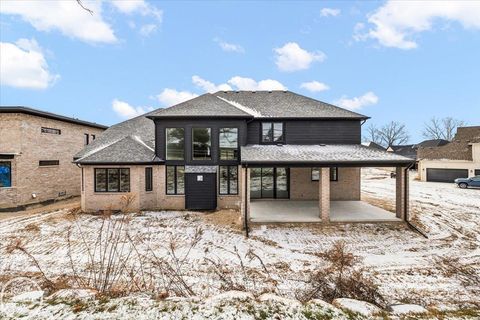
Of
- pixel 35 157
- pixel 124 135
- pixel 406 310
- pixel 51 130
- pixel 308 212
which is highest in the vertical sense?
pixel 51 130

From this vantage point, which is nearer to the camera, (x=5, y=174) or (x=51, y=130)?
(x=5, y=174)

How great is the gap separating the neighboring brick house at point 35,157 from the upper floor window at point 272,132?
15.5m

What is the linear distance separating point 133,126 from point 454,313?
2153cm

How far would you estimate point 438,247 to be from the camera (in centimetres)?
956

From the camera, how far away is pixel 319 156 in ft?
43.4

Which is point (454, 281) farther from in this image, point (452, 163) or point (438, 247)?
point (452, 163)

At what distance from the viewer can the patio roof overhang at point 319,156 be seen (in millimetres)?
12297

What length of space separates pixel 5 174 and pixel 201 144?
Answer: 42.2ft

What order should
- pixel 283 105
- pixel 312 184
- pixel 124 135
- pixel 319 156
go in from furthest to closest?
pixel 124 135, pixel 283 105, pixel 312 184, pixel 319 156

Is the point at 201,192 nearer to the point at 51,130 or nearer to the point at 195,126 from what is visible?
the point at 195,126

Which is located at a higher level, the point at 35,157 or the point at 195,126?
the point at 195,126

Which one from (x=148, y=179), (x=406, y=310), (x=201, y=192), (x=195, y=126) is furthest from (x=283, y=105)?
(x=406, y=310)

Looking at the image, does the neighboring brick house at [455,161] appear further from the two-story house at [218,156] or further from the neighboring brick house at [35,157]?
the neighboring brick house at [35,157]

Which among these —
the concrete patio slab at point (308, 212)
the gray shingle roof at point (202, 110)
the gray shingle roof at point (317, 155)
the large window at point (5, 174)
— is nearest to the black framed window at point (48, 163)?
the large window at point (5, 174)
